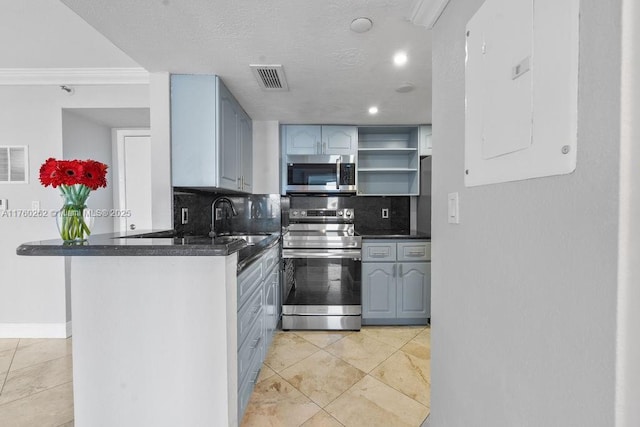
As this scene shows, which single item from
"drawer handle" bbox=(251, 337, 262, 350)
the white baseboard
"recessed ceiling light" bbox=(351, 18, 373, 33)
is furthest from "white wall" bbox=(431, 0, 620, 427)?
the white baseboard

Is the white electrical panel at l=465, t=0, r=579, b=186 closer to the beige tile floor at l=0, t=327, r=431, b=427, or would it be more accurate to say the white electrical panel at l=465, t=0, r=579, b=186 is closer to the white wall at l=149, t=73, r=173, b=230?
the beige tile floor at l=0, t=327, r=431, b=427

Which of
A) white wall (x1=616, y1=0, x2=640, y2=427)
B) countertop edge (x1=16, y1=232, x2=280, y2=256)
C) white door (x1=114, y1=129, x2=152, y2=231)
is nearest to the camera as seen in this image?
white wall (x1=616, y1=0, x2=640, y2=427)

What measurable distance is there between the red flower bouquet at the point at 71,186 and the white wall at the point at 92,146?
1.54 meters

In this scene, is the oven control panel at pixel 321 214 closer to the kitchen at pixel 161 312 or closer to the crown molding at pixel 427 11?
the kitchen at pixel 161 312

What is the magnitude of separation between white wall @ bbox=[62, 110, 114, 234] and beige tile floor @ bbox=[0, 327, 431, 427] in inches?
46.2

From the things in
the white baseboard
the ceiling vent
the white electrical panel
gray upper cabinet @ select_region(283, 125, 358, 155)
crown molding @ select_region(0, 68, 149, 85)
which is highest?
crown molding @ select_region(0, 68, 149, 85)

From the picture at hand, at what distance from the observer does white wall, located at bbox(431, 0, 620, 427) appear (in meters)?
0.50

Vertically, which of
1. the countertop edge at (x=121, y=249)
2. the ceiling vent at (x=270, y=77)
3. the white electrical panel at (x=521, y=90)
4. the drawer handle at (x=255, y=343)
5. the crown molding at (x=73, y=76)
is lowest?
the drawer handle at (x=255, y=343)

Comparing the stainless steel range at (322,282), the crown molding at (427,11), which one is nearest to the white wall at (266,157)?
the stainless steel range at (322,282)

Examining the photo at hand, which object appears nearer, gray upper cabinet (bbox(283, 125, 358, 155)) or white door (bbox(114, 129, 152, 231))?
gray upper cabinet (bbox(283, 125, 358, 155))

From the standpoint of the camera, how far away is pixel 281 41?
5.24 ft

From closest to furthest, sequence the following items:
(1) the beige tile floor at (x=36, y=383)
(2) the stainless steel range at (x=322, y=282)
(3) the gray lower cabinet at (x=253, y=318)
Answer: (3) the gray lower cabinet at (x=253, y=318) → (1) the beige tile floor at (x=36, y=383) → (2) the stainless steel range at (x=322, y=282)

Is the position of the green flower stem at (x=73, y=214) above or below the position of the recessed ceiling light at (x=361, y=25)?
below

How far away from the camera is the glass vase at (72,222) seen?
1319 millimetres
